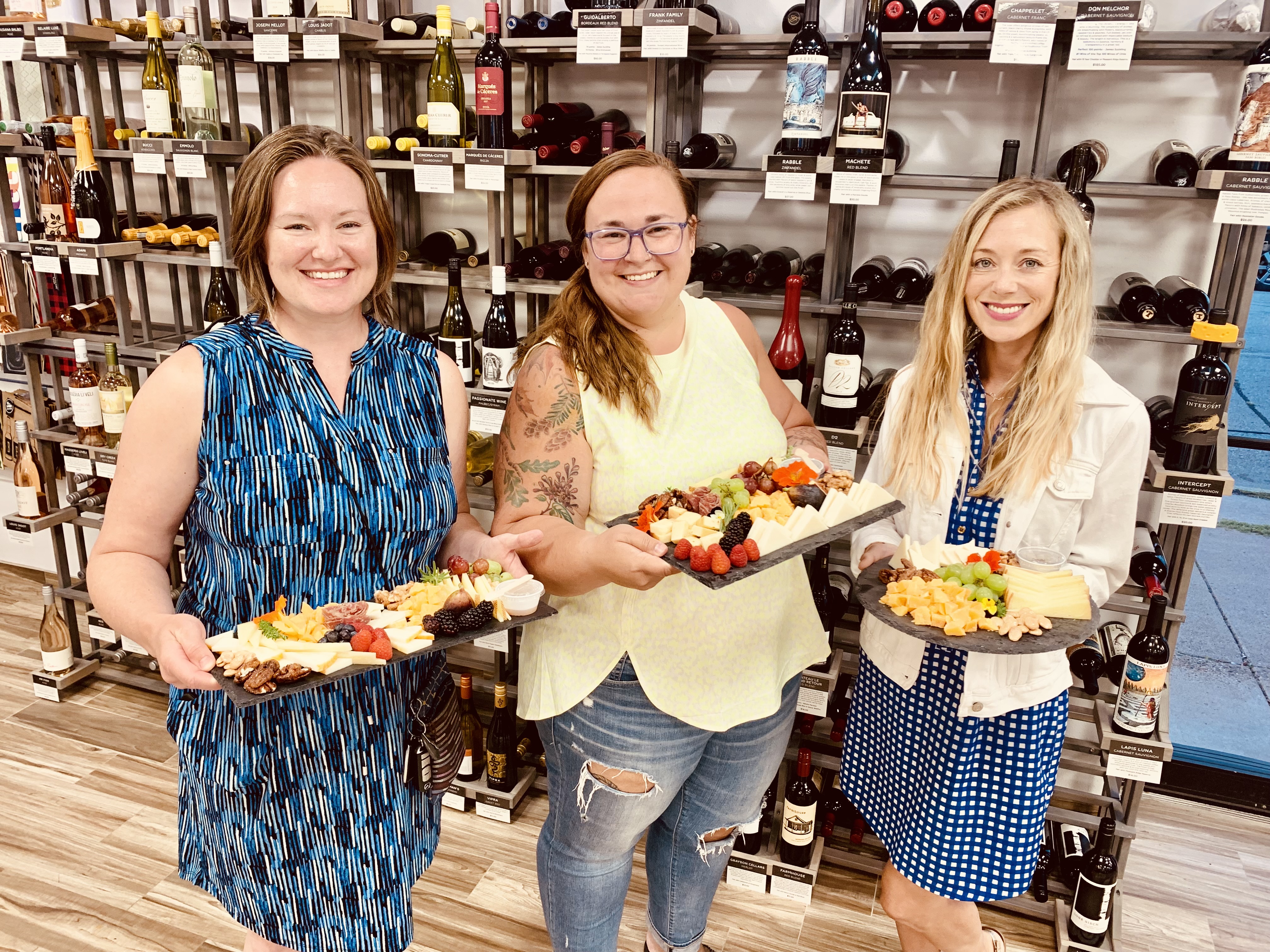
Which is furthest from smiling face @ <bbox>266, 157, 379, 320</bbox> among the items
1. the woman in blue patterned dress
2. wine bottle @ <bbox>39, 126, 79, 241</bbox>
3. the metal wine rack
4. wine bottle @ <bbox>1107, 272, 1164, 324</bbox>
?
wine bottle @ <bbox>39, 126, 79, 241</bbox>

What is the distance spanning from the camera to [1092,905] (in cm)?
254

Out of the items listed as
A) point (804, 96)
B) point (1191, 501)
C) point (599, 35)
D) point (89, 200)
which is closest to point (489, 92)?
point (599, 35)

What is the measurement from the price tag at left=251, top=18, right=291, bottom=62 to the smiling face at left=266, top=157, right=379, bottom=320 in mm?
1648

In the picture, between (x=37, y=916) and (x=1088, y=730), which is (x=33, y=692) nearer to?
(x=37, y=916)

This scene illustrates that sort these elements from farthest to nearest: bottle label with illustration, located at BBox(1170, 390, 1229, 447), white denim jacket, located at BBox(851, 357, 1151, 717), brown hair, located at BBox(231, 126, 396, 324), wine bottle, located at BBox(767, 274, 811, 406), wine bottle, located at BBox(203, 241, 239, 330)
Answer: wine bottle, located at BBox(203, 241, 239, 330), wine bottle, located at BBox(767, 274, 811, 406), bottle label with illustration, located at BBox(1170, 390, 1229, 447), white denim jacket, located at BBox(851, 357, 1151, 717), brown hair, located at BBox(231, 126, 396, 324)

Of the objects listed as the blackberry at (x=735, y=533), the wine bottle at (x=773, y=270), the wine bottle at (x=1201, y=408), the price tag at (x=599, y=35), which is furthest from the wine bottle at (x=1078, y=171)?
the blackberry at (x=735, y=533)

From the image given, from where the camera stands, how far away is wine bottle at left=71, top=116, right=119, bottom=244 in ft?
10.2

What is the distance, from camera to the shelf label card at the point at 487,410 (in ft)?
8.87

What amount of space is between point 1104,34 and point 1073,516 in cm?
122

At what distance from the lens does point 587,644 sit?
1778mm

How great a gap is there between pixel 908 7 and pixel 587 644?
195cm

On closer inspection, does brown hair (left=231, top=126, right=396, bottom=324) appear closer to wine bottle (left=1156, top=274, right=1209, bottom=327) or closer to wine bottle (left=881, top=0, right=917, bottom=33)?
wine bottle (left=881, top=0, right=917, bottom=33)

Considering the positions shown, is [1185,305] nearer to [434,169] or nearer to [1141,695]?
[1141,695]

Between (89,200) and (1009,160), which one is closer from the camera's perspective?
(1009,160)
